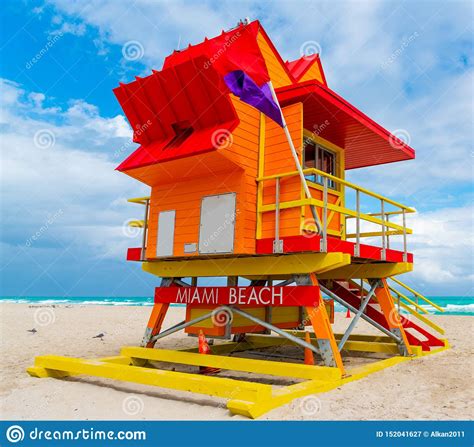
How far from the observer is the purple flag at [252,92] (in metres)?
8.41

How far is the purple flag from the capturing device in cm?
841

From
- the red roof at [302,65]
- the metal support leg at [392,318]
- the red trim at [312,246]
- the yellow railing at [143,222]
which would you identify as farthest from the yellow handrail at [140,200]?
the metal support leg at [392,318]


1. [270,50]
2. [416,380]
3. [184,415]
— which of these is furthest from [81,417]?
[270,50]

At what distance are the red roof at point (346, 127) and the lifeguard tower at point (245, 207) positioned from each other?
44 mm

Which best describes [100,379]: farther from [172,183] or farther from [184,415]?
[172,183]

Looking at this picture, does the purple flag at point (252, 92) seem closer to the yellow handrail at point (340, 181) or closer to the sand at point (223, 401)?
the yellow handrail at point (340, 181)

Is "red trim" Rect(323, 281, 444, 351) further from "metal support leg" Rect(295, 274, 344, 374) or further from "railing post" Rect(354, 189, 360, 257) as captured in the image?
"metal support leg" Rect(295, 274, 344, 374)

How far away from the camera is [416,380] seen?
861 cm

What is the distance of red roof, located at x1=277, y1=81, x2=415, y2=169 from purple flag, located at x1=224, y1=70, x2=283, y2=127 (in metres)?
1.05

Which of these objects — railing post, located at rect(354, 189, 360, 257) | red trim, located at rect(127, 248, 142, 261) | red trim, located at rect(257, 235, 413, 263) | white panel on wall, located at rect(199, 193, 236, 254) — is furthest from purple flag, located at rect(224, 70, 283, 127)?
red trim, located at rect(127, 248, 142, 261)

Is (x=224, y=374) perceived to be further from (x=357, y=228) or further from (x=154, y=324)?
(x=357, y=228)

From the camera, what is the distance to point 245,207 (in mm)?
9133

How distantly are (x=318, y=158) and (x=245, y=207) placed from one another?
2.92 m

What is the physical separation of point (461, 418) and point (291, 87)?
663 cm
